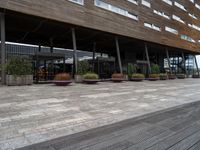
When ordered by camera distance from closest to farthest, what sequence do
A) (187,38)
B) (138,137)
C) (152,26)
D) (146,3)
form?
(138,137) < (146,3) < (152,26) < (187,38)

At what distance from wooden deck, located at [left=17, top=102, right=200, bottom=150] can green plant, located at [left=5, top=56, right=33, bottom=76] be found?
1070 cm

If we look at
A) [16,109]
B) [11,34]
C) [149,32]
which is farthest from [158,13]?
[16,109]

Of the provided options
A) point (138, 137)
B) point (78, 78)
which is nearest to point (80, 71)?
point (78, 78)

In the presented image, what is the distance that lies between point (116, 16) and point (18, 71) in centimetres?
1272

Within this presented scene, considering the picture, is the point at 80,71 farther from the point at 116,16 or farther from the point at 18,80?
the point at 116,16

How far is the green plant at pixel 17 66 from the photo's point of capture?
1268 cm

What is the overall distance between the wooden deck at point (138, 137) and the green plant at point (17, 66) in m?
10.7

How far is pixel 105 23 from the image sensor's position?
19.0 metres

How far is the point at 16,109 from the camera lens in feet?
18.4

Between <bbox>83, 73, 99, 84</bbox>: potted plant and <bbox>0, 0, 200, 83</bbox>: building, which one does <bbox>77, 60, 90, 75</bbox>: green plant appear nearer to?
<bbox>0, 0, 200, 83</bbox>: building

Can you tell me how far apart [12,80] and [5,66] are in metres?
1.21

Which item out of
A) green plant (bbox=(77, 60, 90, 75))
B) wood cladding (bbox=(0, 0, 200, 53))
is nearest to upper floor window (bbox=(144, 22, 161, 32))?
wood cladding (bbox=(0, 0, 200, 53))

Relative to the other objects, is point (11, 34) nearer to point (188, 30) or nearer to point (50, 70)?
point (50, 70)

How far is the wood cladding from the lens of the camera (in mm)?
14409
